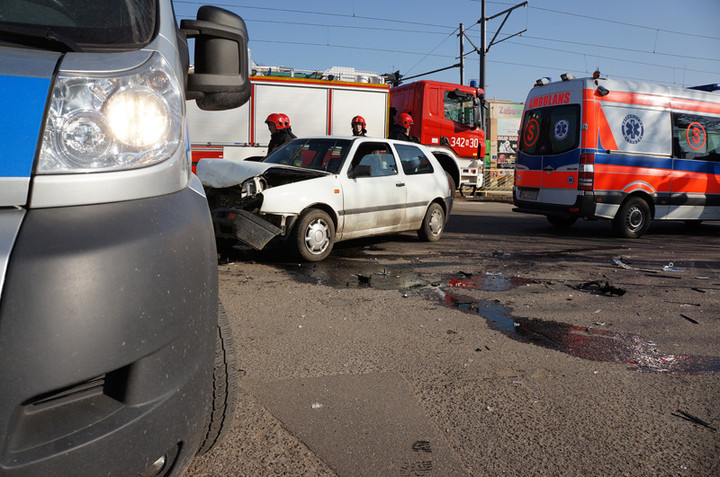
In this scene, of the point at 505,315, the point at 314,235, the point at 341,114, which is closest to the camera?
the point at 505,315

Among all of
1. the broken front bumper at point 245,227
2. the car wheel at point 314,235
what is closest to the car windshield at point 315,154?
the car wheel at point 314,235

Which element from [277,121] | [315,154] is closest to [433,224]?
[315,154]

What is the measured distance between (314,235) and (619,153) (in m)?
5.82

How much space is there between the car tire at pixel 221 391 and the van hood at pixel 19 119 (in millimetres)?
925

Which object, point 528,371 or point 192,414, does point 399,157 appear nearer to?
point 528,371

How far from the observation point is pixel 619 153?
983cm

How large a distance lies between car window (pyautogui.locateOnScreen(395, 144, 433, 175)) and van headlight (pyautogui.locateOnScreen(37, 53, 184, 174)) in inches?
263

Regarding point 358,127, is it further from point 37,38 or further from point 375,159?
point 37,38

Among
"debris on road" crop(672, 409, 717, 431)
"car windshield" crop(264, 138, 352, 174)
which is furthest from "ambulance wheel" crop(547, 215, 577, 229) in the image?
"debris on road" crop(672, 409, 717, 431)

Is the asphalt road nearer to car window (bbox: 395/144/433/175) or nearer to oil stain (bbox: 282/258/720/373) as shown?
oil stain (bbox: 282/258/720/373)

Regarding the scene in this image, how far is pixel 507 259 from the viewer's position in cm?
754

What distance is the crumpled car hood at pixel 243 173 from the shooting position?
664 cm

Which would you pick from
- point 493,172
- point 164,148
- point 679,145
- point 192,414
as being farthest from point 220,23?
point 493,172

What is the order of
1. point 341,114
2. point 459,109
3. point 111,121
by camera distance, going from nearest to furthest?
point 111,121 < point 341,114 < point 459,109
